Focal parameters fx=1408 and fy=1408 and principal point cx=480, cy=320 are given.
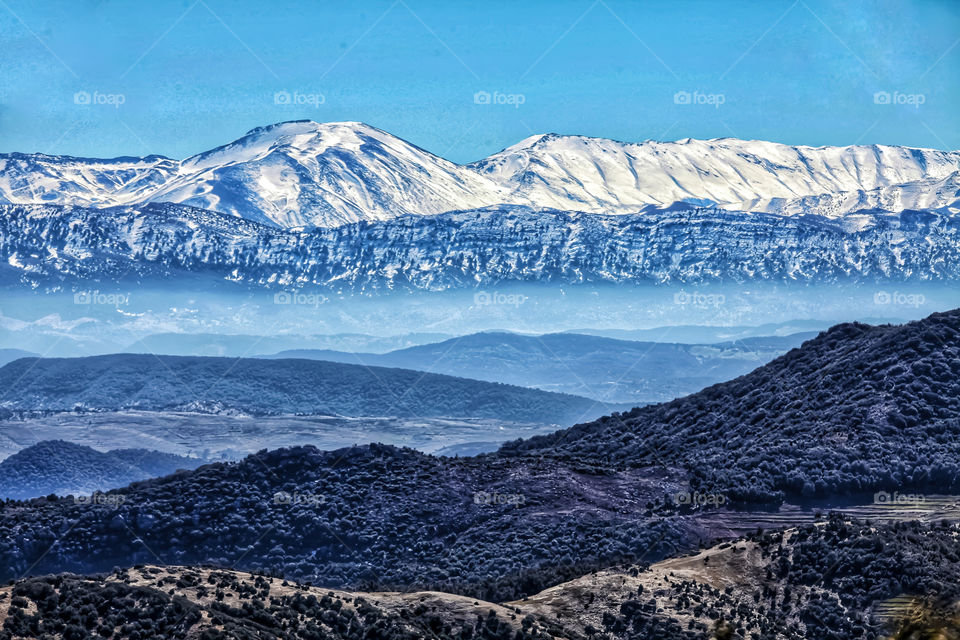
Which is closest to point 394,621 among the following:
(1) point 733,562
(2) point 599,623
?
(2) point 599,623

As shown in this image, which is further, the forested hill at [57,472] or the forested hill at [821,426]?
the forested hill at [57,472]

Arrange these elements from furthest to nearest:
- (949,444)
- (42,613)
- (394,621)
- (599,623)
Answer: (949,444), (599,623), (394,621), (42,613)

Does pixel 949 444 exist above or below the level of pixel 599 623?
above

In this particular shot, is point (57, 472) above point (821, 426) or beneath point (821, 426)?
beneath

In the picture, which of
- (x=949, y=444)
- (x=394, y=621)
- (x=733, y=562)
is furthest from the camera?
(x=949, y=444)

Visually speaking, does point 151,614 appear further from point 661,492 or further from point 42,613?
point 661,492

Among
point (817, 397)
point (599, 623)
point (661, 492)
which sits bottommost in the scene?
point (599, 623)

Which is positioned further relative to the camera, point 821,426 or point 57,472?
point 57,472

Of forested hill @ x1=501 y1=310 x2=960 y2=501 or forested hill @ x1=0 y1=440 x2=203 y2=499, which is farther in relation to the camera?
forested hill @ x1=0 y1=440 x2=203 y2=499
